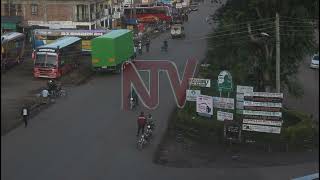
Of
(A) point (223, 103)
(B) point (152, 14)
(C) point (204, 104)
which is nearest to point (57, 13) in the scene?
(B) point (152, 14)

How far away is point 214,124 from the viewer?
65.2 ft

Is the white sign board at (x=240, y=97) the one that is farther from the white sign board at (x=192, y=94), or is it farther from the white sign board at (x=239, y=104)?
the white sign board at (x=192, y=94)

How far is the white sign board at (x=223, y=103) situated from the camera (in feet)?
67.3

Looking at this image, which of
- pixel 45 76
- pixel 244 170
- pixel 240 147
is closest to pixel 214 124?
pixel 240 147

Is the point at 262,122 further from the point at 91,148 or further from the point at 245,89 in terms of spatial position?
the point at 91,148

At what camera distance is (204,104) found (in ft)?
69.2

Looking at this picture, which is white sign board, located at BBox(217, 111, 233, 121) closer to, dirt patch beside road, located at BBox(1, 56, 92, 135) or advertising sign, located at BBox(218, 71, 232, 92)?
advertising sign, located at BBox(218, 71, 232, 92)

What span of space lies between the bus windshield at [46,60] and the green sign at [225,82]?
15.2 meters

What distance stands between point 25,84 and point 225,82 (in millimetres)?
15106

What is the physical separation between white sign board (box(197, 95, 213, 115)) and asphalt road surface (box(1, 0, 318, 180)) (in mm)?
1857

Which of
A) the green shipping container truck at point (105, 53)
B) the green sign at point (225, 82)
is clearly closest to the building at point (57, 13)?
the green shipping container truck at point (105, 53)

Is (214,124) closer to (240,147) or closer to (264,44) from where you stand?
(240,147)

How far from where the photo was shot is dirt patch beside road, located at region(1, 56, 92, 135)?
25.4 m

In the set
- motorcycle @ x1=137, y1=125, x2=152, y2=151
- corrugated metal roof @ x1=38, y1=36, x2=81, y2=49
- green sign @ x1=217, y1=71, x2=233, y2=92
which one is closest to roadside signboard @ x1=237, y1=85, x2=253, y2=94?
green sign @ x1=217, y1=71, x2=233, y2=92
